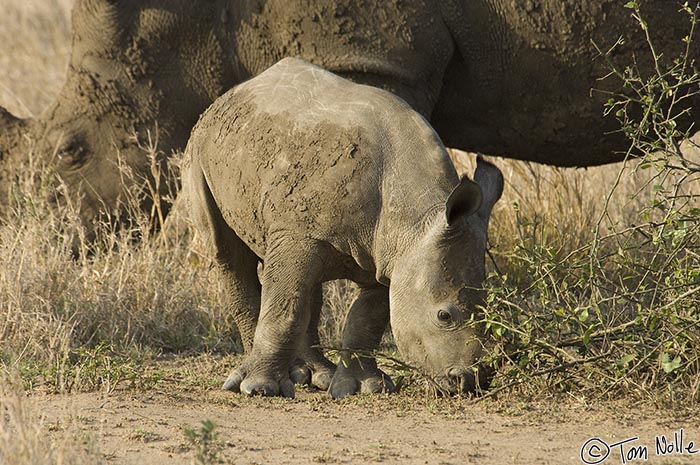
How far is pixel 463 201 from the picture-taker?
5.62 m

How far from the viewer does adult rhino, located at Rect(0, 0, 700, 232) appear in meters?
7.43

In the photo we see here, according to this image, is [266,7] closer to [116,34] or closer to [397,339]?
[116,34]

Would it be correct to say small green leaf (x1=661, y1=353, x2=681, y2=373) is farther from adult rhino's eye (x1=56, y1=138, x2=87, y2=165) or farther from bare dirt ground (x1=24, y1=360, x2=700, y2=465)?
adult rhino's eye (x1=56, y1=138, x2=87, y2=165)

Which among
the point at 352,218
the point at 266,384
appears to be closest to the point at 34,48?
the point at 266,384

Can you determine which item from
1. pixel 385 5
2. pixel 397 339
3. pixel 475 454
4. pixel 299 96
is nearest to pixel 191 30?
pixel 385 5

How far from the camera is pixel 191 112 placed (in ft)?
26.1

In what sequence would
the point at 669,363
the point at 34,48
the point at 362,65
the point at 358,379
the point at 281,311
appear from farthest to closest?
the point at 34,48, the point at 362,65, the point at 358,379, the point at 281,311, the point at 669,363

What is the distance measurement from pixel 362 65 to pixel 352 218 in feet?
5.67

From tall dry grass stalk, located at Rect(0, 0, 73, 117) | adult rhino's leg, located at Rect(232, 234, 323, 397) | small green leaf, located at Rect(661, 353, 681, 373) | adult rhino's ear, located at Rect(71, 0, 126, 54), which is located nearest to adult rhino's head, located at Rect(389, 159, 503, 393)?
adult rhino's leg, located at Rect(232, 234, 323, 397)

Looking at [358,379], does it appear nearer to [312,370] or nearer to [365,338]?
[365,338]

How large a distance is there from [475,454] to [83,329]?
3.31m

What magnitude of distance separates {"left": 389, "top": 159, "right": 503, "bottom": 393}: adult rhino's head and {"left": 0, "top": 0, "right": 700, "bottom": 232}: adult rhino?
5.94 ft

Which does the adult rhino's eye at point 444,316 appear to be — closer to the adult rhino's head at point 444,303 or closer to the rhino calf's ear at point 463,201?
the adult rhino's head at point 444,303

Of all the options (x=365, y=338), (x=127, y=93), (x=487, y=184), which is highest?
(x=127, y=93)
